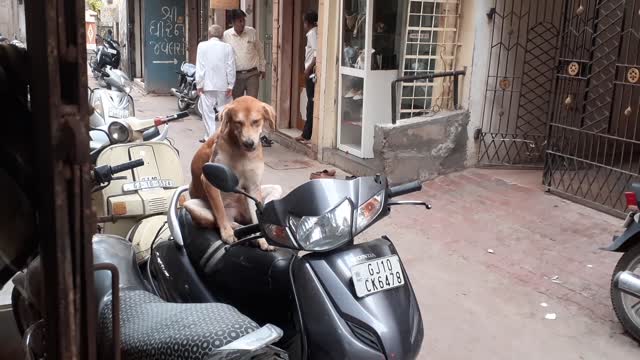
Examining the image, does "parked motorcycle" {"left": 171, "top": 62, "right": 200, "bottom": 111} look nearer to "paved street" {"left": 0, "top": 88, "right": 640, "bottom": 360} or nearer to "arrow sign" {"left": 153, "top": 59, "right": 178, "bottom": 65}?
"arrow sign" {"left": 153, "top": 59, "right": 178, "bottom": 65}

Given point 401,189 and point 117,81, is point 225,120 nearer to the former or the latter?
point 401,189

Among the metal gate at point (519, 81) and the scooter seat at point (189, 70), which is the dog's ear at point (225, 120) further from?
the scooter seat at point (189, 70)

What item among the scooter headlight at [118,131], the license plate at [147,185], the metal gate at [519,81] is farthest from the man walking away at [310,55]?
the license plate at [147,185]

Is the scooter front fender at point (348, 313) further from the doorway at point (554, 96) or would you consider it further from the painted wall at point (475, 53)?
the painted wall at point (475, 53)

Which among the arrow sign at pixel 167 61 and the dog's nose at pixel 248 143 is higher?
the dog's nose at pixel 248 143

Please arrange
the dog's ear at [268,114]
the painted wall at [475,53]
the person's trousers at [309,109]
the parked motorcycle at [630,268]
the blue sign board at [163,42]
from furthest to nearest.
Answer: the blue sign board at [163,42]
the person's trousers at [309,109]
the painted wall at [475,53]
the parked motorcycle at [630,268]
the dog's ear at [268,114]

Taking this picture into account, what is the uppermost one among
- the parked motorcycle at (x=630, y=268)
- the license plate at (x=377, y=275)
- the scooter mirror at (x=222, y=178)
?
the scooter mirror at (x=222, y=178)

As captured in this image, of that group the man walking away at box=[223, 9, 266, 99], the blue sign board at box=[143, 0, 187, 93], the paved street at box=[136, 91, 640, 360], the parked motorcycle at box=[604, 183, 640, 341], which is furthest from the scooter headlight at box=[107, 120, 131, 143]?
the blue sign board at box=[143, 0, 187, 93]

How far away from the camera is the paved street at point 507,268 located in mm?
4148

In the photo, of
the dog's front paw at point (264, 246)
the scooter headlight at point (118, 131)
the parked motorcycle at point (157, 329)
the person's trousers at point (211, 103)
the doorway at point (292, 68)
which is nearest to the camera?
the parked motorcycle at point (157, 329)

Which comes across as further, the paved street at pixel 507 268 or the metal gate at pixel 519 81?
the metal gate at pixel 519 81

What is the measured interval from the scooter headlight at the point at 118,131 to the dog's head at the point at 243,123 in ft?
5.02

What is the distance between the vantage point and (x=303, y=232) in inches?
97.9

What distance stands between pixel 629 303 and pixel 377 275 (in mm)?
2325
